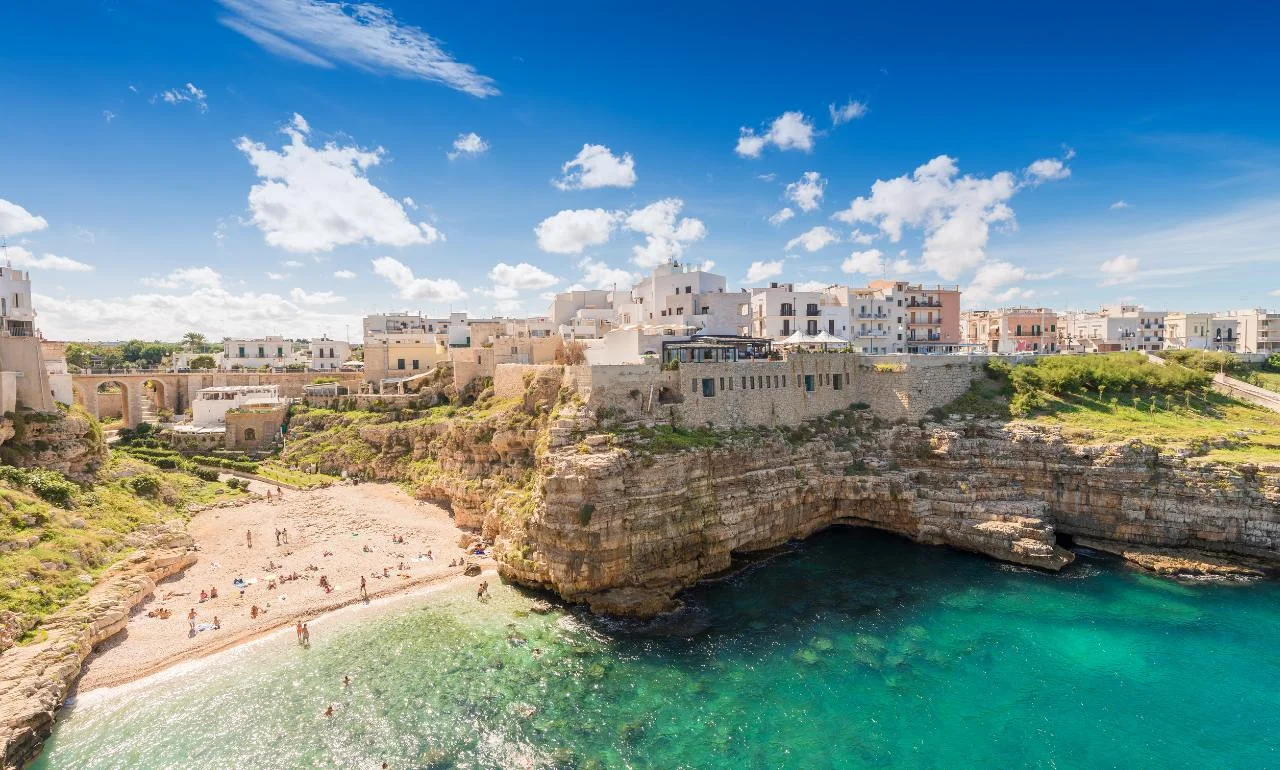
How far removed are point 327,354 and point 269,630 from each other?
A: 5440 cm

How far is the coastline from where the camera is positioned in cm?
2292

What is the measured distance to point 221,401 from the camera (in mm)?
54562

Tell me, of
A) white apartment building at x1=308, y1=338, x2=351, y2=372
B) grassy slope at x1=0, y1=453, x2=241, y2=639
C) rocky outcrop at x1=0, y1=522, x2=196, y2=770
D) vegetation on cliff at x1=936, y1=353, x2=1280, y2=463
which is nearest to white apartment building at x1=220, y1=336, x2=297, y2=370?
white apartment building at x1=308, y1=338, x2=351, y2=372

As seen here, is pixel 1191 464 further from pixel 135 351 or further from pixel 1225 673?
pixel 135 351

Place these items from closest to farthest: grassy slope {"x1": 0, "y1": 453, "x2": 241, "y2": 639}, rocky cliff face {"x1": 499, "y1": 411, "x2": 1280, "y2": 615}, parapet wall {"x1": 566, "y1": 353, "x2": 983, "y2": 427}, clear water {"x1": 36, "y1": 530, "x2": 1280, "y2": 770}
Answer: clear water {"x1": 36, "y1": 530, "x2": 1280, "y2": 770} → grassy slope {"x1": 0, "y1": 453, "x2": 241, "y2": 639} → rocky cliff face {"x1": 499, "y1": 411, "x2": 1280, "y2": 615} → parapet wall {"x1": 566, "y1": 353, "x2": 983, "y2": 427}

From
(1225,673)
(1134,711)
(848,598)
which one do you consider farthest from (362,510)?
(1225,673)

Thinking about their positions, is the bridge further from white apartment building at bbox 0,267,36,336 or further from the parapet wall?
the parapet wall

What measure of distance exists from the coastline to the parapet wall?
12.4 metres

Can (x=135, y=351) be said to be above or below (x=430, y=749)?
above

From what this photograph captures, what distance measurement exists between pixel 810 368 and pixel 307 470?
41.5m

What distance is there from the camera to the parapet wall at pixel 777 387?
111 feet

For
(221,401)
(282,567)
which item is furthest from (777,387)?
(221,401)

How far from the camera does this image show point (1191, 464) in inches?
1292

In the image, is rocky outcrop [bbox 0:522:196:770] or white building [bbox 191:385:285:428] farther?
white building [bbox 191:385:285:428]
